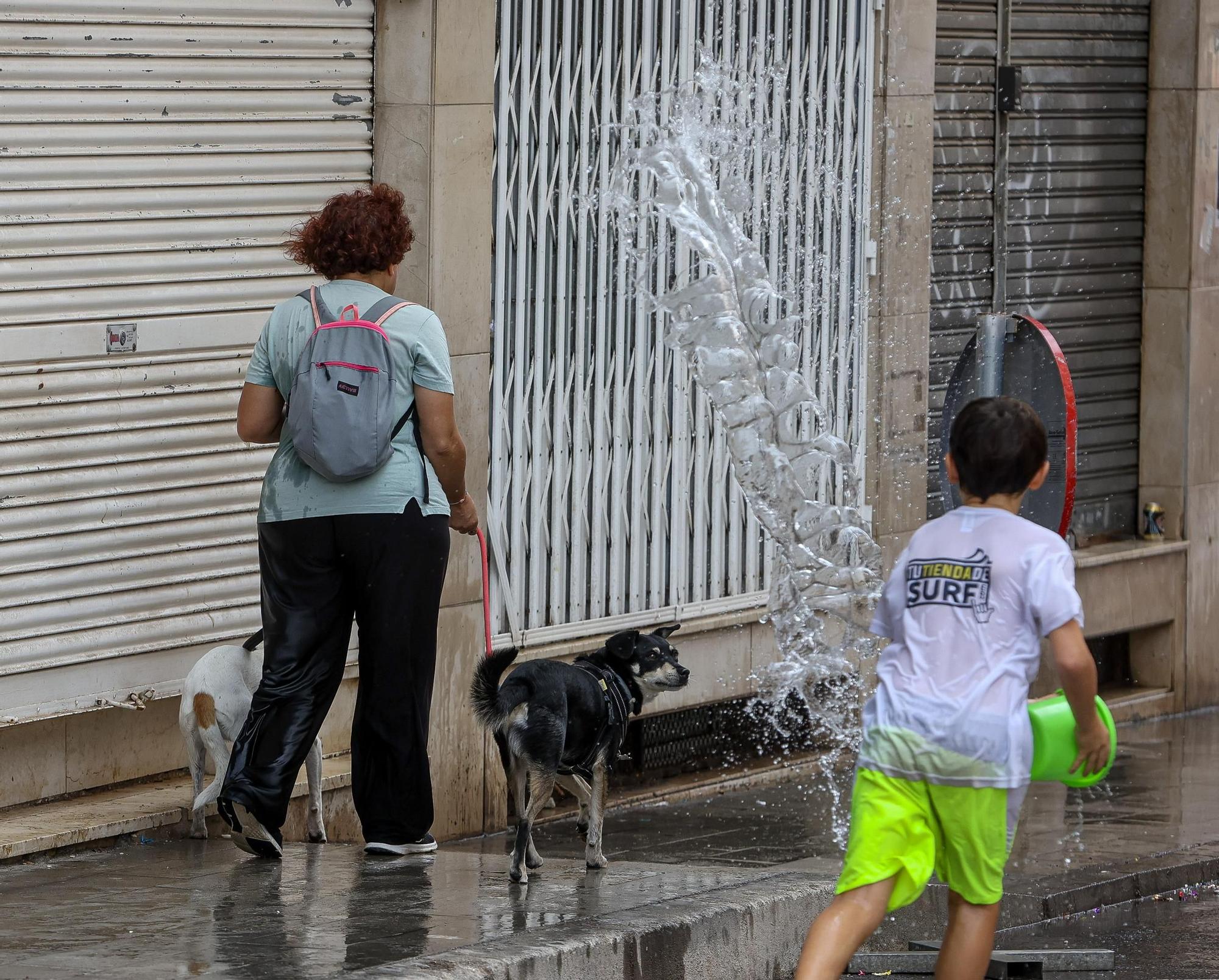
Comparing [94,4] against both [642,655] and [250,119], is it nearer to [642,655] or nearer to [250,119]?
[250,119]

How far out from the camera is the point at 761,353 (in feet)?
33.7

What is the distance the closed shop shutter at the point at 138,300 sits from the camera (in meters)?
6.96

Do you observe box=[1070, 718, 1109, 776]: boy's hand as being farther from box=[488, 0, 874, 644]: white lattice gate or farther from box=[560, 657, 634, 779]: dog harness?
box=[488, 0, 874, 644]: white lattice gate

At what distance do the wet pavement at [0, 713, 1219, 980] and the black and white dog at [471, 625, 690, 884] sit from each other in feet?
0.70

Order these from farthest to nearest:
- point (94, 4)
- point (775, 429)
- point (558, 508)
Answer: point (775, 429), point (558, 508), point (94, 4)

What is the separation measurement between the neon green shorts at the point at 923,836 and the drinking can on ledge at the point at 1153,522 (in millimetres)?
8035

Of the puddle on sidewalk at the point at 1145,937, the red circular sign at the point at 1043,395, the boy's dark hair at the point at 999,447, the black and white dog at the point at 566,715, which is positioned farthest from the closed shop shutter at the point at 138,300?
the boy's dark hair at the point at 999,447

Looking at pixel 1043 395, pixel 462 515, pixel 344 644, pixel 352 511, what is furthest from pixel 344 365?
pixel 1043 395

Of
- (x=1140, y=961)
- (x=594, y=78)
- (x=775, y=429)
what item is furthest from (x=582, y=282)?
(x=1140, y=961)

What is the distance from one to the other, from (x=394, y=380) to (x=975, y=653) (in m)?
2.19

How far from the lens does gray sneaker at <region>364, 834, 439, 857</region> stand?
6652 mm

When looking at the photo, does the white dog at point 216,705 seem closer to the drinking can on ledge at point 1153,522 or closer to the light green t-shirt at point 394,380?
the light green t-shirt at point 394,380

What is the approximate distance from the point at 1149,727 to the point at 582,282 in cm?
475

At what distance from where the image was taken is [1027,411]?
489 cm
